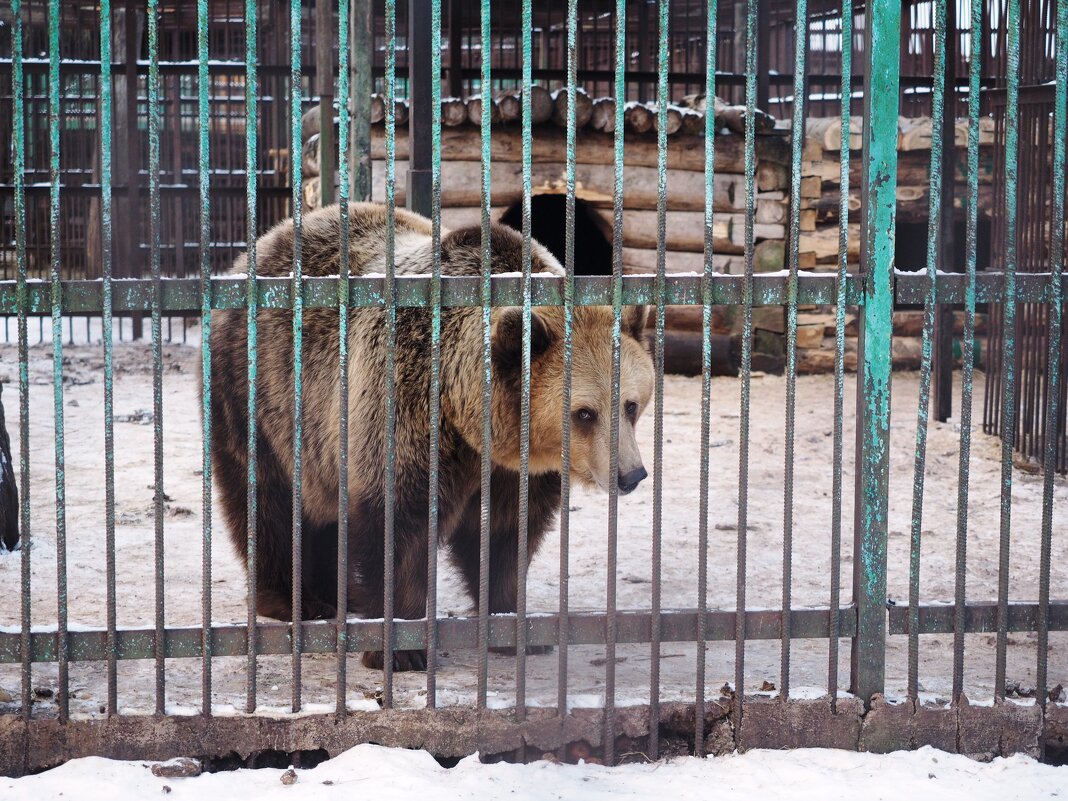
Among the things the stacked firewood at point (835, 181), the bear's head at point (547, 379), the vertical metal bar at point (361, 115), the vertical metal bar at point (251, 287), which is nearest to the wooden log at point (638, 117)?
the stacked firewood at point (835, 181)

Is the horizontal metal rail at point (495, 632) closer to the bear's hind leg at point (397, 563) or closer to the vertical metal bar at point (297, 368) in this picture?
the vertical metal bar at point (297, 368)

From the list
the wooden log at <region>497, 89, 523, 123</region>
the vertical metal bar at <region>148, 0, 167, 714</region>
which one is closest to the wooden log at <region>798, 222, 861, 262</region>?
the wooden log at <region>497, 89, 523, 123</region>

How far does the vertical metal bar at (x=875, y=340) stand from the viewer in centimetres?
340

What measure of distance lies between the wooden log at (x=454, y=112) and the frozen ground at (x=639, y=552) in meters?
2.82

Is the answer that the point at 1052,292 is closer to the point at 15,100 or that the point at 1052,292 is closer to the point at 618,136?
the point at 618,136

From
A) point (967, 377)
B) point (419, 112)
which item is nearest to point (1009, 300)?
point (967, 377)

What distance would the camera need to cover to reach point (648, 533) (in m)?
6.30

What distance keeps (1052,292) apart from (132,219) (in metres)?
9.50

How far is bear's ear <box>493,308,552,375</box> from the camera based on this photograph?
3.97 metres

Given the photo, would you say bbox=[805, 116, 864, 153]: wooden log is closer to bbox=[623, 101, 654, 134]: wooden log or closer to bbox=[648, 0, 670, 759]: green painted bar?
bbox=[623, 101, 654, 134]: wooden log

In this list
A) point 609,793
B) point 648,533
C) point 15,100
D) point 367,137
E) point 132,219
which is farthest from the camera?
point 132,219

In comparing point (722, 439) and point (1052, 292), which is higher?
point (1052, 292)

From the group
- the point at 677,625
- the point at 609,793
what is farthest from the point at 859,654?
the point at 609,793

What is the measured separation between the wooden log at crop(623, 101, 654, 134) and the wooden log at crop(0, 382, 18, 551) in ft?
18.7
